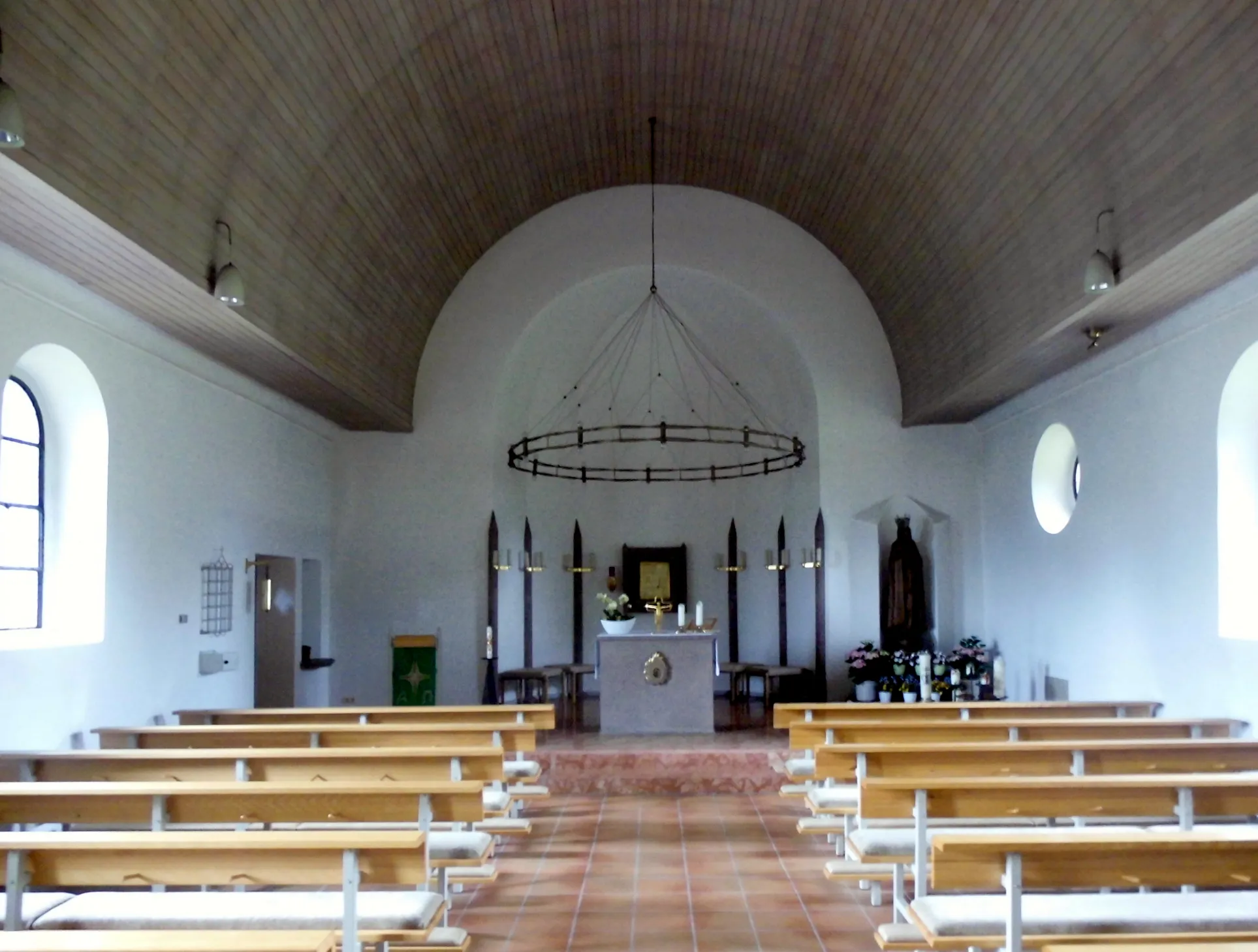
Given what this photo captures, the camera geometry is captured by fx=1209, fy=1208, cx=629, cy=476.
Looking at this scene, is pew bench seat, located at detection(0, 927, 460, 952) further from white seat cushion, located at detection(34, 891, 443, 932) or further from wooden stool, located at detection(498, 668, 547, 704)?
wooden stool, located at detection(498, 668, 547, 704)

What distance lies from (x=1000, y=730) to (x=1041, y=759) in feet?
3.91

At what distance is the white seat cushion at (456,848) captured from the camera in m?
5.00

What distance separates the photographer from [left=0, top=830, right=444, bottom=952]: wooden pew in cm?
358

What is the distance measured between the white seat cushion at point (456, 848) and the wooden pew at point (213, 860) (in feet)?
4.34

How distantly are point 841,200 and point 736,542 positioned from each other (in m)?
4.71

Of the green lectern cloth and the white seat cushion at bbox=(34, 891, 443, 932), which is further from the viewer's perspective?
the green lectern cloth

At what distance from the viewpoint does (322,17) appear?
23.8 feet

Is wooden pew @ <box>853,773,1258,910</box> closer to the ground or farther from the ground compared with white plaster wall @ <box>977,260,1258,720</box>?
closer to the ground

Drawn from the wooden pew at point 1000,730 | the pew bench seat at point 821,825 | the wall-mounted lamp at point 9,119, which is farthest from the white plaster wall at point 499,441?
the wall-mounted lamp at point 9,119

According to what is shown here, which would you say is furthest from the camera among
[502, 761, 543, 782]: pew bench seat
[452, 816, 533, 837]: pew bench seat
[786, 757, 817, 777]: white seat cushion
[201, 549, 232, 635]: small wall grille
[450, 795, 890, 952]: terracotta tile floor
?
[201, 549, 232, 635]: small wall grille

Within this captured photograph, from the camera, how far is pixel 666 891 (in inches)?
244

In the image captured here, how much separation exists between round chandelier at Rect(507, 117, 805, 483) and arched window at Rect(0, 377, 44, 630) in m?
6.99

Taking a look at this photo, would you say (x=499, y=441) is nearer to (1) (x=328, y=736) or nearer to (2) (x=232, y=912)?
(1) (x=328, y=736)

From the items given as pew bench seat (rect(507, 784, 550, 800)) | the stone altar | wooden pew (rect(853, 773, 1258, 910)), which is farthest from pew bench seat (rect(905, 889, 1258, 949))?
the stone altar
